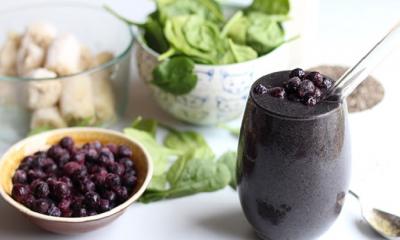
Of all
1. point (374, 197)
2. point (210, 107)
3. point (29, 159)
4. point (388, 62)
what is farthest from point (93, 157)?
point (388, 62)

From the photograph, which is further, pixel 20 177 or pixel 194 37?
pixel 194 37

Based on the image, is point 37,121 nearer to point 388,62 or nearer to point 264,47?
point 264,47

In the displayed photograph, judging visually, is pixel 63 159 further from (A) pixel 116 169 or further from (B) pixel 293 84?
(B) pixel 293 84

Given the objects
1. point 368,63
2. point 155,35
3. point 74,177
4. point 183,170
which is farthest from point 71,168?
point 368,63

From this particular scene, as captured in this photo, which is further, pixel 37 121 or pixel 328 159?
pixel 37 121

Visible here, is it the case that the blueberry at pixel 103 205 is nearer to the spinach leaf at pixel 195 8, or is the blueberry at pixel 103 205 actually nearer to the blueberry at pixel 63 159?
the blueberry at pixel 63 159
